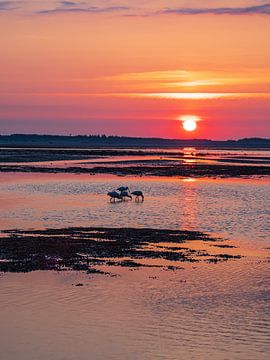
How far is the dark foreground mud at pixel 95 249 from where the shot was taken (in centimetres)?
1945

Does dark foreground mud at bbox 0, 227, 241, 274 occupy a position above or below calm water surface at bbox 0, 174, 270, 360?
above

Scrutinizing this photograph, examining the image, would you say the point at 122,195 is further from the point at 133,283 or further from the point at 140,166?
Result: the point at 140,166

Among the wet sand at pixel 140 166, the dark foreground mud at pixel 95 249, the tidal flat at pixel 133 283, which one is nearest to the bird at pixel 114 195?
the tidal flat at pixel 133 283

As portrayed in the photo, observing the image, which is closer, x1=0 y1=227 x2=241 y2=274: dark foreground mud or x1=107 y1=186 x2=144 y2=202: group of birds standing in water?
x1=0 y1=227 x2=241 y2=274: dark foreground mud

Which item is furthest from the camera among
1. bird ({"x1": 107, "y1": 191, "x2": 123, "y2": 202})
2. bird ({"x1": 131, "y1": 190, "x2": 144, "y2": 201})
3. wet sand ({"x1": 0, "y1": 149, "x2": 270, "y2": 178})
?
wet sand ({"x1": 0, "y1": 149, "x2": 270, "y2": 178})

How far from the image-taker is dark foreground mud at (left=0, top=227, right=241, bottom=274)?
19.5 meters

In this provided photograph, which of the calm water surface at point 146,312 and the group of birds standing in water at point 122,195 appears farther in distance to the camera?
the group of birds standing in water at point 122,195

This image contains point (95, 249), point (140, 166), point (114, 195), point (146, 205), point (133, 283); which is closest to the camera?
point (133, 283)

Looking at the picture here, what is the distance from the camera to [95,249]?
2181 centimetres

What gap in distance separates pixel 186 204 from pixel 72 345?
2528 cm

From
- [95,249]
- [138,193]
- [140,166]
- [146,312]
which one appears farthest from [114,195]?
[140,166]

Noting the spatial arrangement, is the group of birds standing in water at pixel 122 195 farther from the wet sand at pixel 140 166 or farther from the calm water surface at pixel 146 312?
the wet sand at pixel 140 166

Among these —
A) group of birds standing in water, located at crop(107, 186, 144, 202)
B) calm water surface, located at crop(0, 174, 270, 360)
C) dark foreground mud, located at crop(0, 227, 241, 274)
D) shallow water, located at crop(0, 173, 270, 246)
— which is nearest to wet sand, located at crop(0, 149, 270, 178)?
shallow water, located at crop(0, 173, 270, 246)

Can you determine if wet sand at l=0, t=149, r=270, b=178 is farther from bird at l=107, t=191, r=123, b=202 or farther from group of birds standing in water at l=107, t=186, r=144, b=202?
bird at l=107, t=191, r=123, b=202
